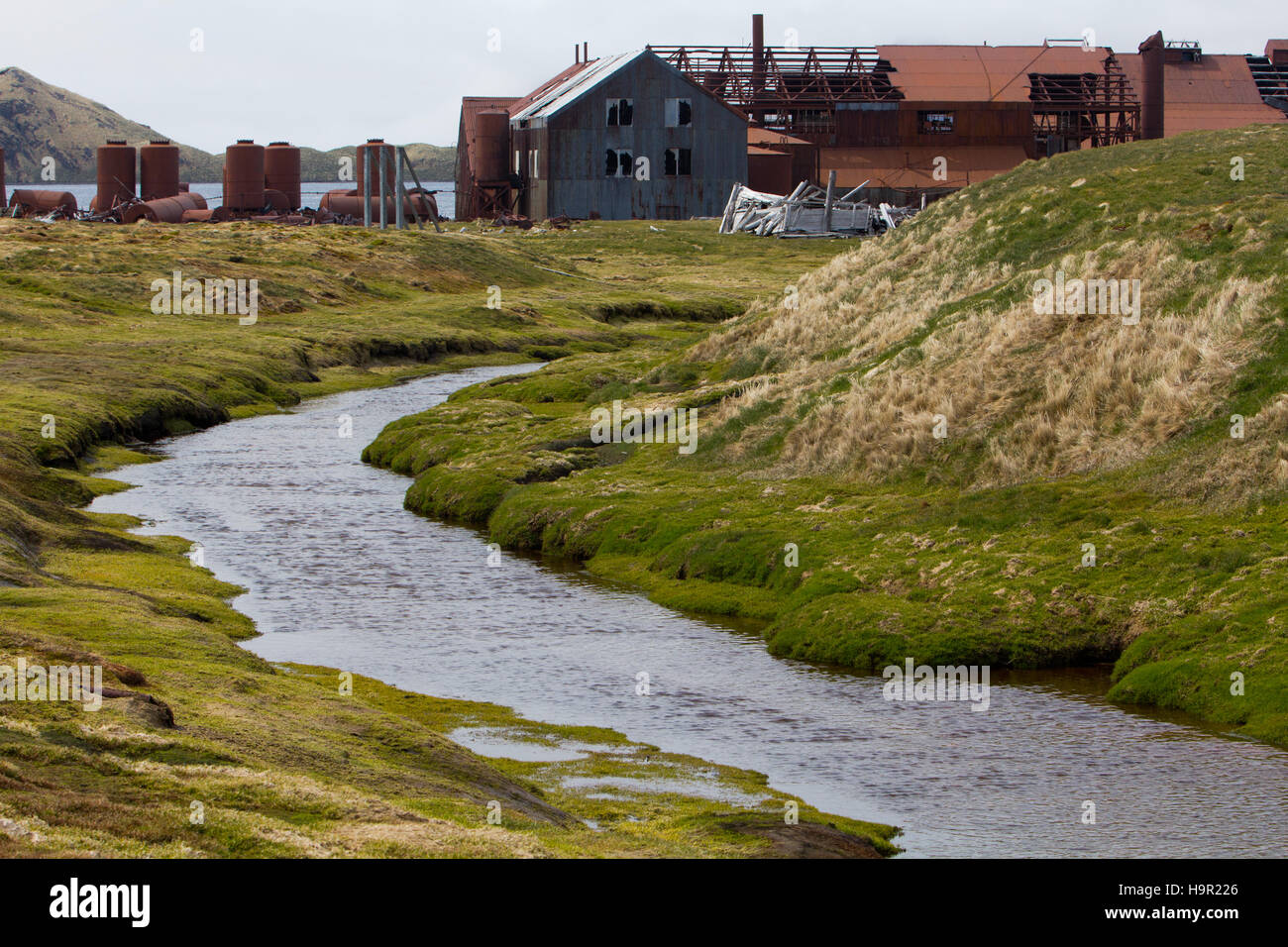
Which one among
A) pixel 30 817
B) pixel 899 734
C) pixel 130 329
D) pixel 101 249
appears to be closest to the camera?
pixel 30 817

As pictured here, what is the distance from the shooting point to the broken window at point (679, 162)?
118m

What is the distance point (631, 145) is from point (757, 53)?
74.2 feet

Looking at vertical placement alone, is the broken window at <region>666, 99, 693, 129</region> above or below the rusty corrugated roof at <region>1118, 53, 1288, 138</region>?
below

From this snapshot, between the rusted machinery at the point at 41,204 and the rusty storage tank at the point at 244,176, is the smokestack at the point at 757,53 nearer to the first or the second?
the rusty storage tank at the point at 244,176

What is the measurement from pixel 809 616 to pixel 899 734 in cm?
612

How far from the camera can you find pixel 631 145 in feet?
382

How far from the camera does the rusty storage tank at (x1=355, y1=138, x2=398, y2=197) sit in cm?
11861

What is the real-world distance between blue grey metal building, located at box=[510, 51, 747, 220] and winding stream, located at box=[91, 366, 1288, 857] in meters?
76.3

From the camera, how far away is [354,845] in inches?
562

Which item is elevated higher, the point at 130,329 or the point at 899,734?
the point at 130,329

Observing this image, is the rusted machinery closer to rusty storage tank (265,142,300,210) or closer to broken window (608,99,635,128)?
rusty storage tank (265,142,300,210)

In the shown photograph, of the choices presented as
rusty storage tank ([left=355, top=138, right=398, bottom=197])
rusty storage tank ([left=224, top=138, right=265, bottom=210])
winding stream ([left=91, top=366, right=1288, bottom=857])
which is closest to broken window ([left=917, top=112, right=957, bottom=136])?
rusty storage tank ([left=355, top=138, right=398, bottom=197])
